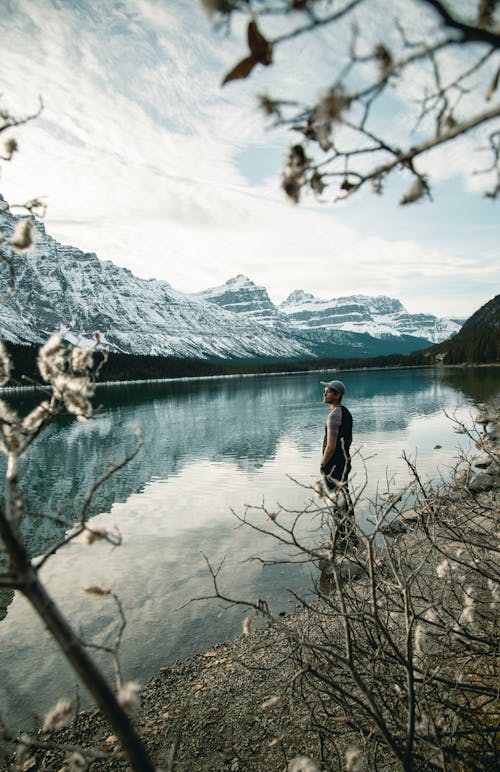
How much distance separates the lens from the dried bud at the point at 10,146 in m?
1.95

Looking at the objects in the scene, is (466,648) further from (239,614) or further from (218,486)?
(218,486)

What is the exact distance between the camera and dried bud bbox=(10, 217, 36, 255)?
6.46 feet

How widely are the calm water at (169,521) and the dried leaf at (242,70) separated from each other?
Answer: 158cm

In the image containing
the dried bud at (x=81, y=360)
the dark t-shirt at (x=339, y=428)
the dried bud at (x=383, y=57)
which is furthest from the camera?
the dark t-shirt at (x=339, y=428)

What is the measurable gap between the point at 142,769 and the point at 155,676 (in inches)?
268

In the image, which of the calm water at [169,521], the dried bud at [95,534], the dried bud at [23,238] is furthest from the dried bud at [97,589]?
the dried bud at [23,238]

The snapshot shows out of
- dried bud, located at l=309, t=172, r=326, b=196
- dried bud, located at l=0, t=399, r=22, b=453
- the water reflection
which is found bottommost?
the water reflection

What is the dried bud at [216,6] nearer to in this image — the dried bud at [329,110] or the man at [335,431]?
the dried bud at [329,110]

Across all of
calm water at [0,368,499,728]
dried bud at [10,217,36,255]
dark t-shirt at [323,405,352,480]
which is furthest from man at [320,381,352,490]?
dried bud at [10,217,36,255]

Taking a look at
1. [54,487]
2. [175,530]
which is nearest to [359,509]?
[175,530]

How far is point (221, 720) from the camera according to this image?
5914 mm

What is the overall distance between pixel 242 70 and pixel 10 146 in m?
1.24

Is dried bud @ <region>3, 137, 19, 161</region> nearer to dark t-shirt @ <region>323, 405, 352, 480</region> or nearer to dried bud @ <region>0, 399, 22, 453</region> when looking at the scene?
dried bud @ <region>0, 399, 22, 453</region>

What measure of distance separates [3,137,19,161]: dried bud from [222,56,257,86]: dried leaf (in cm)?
119
